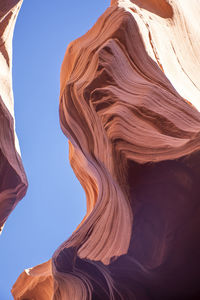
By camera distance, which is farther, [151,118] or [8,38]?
[8,38]

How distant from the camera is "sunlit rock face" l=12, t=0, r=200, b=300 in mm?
2332

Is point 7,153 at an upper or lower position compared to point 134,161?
upper

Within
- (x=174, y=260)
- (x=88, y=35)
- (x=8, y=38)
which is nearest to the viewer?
(x=174, y=260)

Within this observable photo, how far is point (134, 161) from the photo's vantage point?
8.06 ft

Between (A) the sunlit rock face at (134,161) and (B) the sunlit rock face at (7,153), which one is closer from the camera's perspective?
(A) the sunlit rock face at (134,161)

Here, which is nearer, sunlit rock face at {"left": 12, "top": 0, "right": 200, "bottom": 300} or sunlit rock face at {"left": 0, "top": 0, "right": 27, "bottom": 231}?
sunlit rock face at {"left": 12, "top": 0, "right": 200, "bottom": 300}

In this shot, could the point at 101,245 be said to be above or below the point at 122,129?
below

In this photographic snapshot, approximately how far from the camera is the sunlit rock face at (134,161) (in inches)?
91.8

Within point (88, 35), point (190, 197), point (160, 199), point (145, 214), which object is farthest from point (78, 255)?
point (88, 35)

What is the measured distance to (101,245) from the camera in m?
2.80

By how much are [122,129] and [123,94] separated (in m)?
0.42

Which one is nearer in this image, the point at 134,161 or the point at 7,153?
the point at 134,161

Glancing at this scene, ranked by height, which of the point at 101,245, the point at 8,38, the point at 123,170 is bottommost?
the point at 101,245

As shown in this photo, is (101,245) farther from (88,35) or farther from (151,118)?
(88,35)
